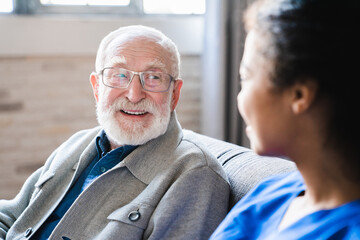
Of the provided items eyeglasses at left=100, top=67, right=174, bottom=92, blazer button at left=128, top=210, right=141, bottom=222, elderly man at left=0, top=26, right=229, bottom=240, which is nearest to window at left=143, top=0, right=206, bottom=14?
elderly man at left=0, top=26, right=229, bottom=240

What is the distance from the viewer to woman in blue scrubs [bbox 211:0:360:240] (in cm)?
64

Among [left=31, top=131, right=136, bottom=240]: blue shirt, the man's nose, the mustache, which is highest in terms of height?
the man's nose

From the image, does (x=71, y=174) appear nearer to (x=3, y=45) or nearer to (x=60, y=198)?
(x=60, y=198)

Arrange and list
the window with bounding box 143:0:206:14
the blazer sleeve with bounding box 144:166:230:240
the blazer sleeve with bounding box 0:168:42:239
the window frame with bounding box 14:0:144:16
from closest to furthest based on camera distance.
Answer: the blazer sleeve with bounding box 144:166:230:240 → the blazer sleeve with bounding box 0:168:42:239 → the window frame with bounding box 14:0:144:16 → the window with bounding box 143:0:206:14

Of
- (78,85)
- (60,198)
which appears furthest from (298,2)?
(78,85)

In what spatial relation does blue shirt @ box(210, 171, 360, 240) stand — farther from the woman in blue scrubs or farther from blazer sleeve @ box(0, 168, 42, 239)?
blazer sleeve @ box(0, 168, 42, 239)

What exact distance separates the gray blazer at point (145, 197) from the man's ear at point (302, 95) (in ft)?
2.11

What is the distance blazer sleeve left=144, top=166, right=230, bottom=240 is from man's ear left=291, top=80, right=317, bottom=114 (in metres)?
0.64

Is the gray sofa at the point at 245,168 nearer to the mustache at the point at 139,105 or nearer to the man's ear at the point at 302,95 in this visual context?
the mustache at the point at 139,105

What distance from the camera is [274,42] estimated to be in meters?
0.68

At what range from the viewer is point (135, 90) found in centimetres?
146

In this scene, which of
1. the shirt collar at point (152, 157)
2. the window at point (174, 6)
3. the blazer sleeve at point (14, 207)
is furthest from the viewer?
the window at point (174, 6)

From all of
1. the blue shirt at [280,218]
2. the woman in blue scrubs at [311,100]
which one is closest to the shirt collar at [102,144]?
the blue shirt at [280,218]

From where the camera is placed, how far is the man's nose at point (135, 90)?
146cm
